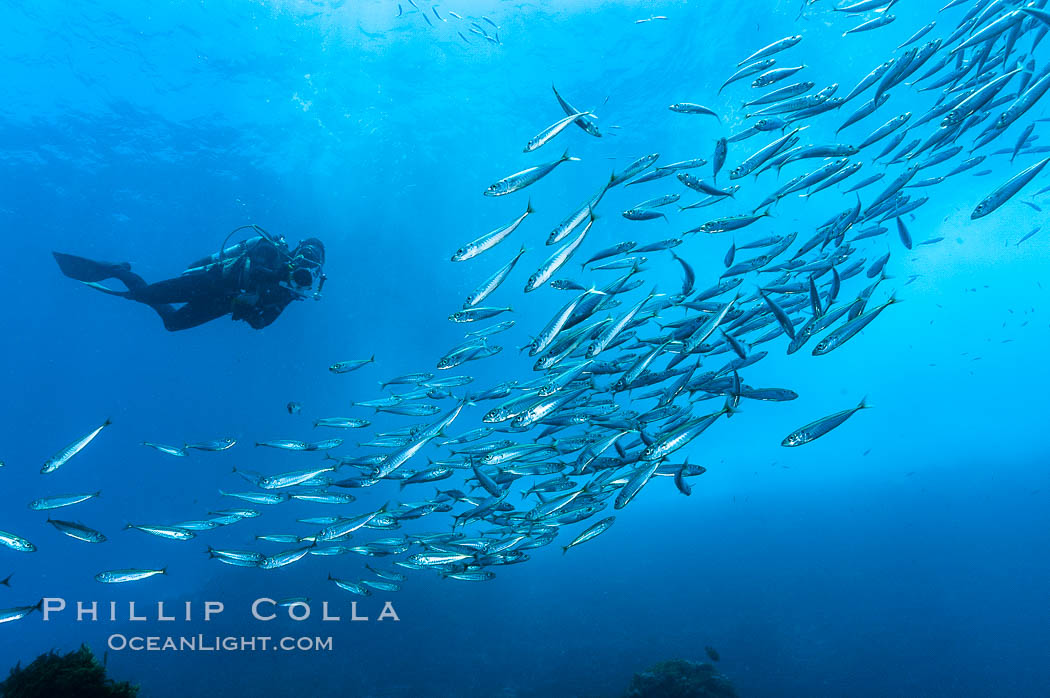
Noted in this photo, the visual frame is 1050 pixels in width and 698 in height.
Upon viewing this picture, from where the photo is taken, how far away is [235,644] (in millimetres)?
16047

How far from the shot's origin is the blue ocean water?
12.5 meters

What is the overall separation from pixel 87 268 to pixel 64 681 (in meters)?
8.67

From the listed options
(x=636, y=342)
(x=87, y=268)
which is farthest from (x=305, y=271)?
(x=636, y=342)

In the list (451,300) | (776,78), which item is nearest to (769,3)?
(776,78)

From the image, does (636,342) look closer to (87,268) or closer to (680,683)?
(680,683)

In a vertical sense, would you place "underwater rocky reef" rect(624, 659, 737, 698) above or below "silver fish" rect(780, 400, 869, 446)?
below

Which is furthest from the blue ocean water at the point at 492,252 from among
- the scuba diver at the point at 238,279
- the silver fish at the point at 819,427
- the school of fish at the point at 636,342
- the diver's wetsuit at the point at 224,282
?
the diver's wetsuit at the point at 224,282

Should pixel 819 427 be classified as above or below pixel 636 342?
below

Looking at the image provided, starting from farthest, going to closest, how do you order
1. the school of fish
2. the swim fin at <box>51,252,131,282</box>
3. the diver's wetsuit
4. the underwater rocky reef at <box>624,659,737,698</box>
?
the swim fin at <box>51,252,131,282</box> → the diver's wetsuit → the underwater rocky reef at <box>624,659,737,698</box> → the school of fish

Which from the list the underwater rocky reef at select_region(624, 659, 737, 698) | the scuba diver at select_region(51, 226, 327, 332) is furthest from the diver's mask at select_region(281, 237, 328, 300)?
the underwater rocky reef at select_region(624, 659, 737, 698)

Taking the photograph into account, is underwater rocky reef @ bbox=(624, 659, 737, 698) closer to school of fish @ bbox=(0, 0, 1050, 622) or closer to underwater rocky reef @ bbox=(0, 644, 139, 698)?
school of fish @ bbox=(0, 0, 1050, 622)

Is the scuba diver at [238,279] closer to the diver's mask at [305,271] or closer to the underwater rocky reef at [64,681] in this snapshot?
the diver's mask at [305,271]

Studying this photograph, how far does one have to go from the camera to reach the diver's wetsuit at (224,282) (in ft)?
28.4

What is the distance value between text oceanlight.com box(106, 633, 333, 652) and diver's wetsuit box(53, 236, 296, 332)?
10406 mm
